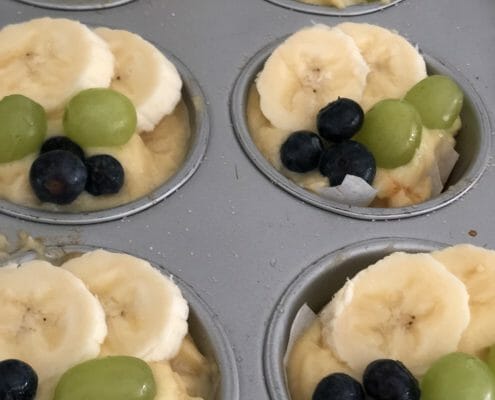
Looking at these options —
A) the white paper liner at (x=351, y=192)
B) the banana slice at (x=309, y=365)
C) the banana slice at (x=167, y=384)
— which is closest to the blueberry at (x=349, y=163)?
the white paper liner at (x=351, y=192)

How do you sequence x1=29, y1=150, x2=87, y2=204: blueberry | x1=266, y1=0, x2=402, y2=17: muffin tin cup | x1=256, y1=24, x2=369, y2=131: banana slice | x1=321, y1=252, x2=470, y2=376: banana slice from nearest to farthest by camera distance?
x1=321, y1=252, x2=470, y2=376: banana slice → x1=29, y1=150, x2=87, y2=204: blueberry → x1=256, y1=24, x2=369, y2=131: banana slice → x1=266, y1=0, x2=402, y2=17: muffin tin cup

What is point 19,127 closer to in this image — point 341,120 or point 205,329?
point 205,329

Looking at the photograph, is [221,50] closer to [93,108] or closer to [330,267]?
[93,108]

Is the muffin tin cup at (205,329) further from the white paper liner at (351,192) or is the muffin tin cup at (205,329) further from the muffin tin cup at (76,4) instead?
the muffin tin cup at (76,4)

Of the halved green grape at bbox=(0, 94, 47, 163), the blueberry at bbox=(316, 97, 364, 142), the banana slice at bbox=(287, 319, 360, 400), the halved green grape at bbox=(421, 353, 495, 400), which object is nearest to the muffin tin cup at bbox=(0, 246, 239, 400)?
the banana slice at bbox=(287, 319, 360, 400)

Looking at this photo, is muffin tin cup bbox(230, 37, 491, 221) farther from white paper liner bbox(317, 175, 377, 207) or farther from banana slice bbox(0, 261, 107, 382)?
banana slice bbox(0, 261, 107, 382)

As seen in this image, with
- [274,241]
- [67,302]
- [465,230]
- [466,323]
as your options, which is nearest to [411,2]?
[465,230]
